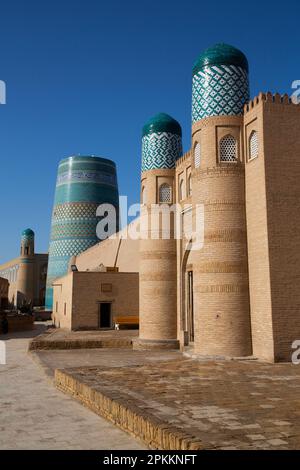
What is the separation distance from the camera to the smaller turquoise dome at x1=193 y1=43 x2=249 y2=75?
12.7 meters

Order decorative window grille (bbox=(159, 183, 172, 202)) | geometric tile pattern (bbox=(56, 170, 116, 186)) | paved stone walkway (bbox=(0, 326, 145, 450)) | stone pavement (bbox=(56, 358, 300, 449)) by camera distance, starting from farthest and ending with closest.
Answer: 1. geometric tile pattern (bbox=(56, 170, 116, 186))
2. decorative window grille (bbox=(159, 183, 172, 202))
3. paved stone walkway (bbox=(0, 326, 145, 450))
4. stone pavement (bbox=(56, 358, 300, 449))

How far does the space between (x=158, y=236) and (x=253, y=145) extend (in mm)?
5339

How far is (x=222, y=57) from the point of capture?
12.7 meters

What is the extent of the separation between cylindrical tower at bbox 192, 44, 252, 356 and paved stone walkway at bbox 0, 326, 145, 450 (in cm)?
451

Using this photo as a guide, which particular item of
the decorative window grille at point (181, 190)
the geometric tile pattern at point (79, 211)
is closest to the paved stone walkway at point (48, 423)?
the decorative window grille at point (181, 190)

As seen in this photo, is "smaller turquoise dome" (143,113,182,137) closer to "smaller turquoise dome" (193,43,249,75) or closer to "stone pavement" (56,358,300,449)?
"smaller turquoise dome" (193,43,249,75)

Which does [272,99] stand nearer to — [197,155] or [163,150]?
[197,155]

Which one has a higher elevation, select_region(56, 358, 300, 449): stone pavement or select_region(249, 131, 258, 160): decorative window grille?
select_region(249, 131, 258, 160): decorative window grille

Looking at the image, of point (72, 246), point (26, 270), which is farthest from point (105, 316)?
point (26, 270)

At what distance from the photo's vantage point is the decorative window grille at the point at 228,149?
492 inches

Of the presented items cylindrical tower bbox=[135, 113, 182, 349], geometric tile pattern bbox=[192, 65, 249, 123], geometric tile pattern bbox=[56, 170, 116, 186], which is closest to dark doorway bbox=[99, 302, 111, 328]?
cylindrical tower bbox=[135, 113, 182, 349]

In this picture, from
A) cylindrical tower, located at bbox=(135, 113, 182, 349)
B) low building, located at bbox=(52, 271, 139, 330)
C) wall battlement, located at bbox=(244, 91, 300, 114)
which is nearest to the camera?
wall battlement, located at bbox=(244, 91, 300, 114)
